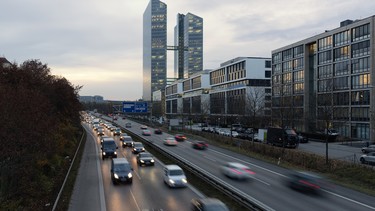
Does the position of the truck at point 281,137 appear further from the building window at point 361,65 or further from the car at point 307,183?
the car at point 307,183

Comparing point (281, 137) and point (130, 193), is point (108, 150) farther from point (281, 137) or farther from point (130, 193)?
point (281, 137)

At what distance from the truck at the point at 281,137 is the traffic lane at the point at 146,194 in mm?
26509

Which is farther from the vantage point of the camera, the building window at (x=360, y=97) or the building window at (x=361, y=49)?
the building window at (x=360, y=97)

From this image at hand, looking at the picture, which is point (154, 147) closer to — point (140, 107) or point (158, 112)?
point (140, 107)

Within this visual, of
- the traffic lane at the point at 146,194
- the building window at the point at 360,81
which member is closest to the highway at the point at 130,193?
the traffic lane at the point at 146,194

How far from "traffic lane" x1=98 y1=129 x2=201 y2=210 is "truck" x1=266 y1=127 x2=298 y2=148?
87.0 feet

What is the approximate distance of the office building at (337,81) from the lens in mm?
66438

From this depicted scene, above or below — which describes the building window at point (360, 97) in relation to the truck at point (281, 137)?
above

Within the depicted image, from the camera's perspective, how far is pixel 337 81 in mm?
75875

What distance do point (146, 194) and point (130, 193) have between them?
121cm

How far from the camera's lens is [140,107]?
3071 inches

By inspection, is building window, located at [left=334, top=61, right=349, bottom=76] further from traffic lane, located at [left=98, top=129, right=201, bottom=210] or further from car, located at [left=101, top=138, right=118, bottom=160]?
traffic lane, located at [left=98, top=129, right=201, bottom=210]

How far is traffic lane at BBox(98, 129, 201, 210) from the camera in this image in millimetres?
21411

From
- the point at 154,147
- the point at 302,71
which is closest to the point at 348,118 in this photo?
the point at 302,71
